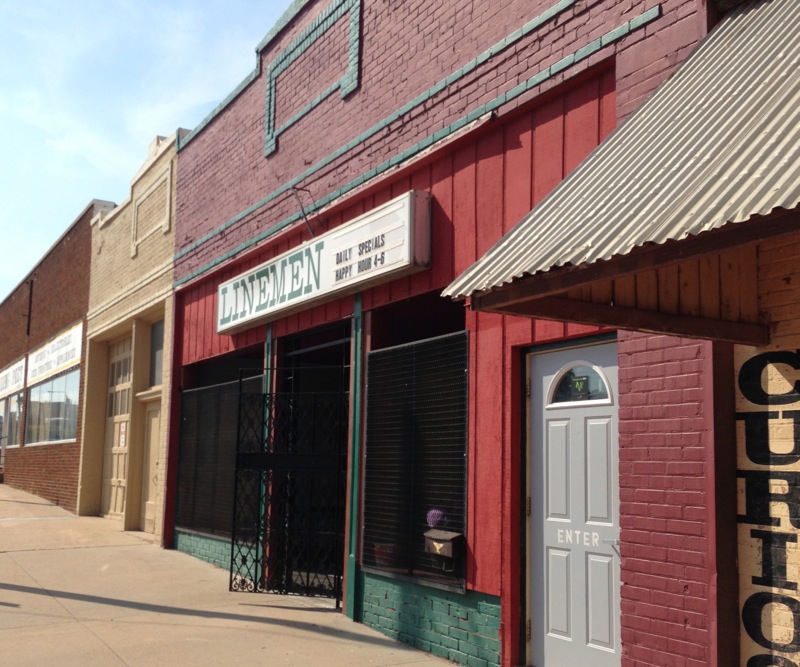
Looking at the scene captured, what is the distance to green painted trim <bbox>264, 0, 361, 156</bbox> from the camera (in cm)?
1009

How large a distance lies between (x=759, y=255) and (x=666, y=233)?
5.83 ft

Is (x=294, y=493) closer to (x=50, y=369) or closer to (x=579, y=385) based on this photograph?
(x=579, y=385)

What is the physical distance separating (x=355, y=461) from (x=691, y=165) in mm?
5655

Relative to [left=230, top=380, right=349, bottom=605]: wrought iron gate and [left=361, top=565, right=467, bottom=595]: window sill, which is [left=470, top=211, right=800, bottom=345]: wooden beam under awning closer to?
[left=361, top=565, right=467, bottom=595]: window sill

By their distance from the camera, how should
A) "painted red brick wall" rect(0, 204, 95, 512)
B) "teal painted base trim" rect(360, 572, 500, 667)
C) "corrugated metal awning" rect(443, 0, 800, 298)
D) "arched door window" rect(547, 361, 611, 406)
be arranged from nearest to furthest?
1. "corrugated metal awning" rect(443, 0, 800, 298)
2. "arched door window" rect(547, 361, 611, 406)
3. "teal painted base trim" rect(360, 572, 500, 667)
4. "painted red brick wall" rect(0, 204, 95, 512)

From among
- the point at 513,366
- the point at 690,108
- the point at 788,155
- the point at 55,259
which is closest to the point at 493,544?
the point at 513,366

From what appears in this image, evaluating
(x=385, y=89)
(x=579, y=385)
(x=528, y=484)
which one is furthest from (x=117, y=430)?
(x=579, y=385)

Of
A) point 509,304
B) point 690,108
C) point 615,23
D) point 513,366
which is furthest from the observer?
point 513,366

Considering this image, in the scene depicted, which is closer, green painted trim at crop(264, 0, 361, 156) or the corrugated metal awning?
the corrugated metal awning

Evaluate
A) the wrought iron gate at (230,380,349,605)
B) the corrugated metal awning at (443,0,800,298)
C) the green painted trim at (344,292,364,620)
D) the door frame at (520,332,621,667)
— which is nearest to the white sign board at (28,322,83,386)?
the wrought iron gate at (230,380,349,605)

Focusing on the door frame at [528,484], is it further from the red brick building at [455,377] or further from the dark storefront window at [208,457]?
the dark storefront window at [208,457]

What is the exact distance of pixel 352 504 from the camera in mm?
9367

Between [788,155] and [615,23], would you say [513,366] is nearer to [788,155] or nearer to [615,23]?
[615,23]

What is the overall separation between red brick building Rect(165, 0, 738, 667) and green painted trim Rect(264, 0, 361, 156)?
36mm
